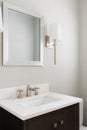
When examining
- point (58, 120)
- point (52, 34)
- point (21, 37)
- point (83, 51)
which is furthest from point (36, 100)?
point (83, 51)

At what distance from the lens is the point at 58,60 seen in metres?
2.11

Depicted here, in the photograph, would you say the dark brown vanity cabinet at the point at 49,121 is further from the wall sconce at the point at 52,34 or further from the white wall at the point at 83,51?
the white wall at the point at 83,51

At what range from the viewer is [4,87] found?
148 centimetres

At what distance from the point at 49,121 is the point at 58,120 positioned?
13 cm

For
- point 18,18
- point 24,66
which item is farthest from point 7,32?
point 24,66

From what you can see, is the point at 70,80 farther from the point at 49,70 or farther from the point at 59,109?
the point at 59,109

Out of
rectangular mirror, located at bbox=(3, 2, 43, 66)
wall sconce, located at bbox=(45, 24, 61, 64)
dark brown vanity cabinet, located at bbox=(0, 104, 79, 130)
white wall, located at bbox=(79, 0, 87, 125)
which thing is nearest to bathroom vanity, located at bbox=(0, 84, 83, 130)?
dark brown vanity cabinet, located at bbox=(0, 104, 79, 130)

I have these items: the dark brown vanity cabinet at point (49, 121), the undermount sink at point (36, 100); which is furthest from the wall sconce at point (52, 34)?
the dark brown vanity cabinet at point (49, 121)

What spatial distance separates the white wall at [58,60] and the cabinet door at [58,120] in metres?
0.59

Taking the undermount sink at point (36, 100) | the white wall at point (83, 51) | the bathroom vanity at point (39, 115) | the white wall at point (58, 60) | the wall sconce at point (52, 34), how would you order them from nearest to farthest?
the bathroom vanity at point (39, 115), the undermount sink at point (36, 100), the white wall at point (58, 60), the wall sconce at point (52, 34), the white wall at point (83, 51)

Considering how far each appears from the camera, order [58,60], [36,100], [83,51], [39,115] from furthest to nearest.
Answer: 1. [83,51]
2. [58,60]
3. [36,100]
4. [39,115]

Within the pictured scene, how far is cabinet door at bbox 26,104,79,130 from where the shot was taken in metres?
1.08

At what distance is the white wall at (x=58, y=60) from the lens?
1617mm

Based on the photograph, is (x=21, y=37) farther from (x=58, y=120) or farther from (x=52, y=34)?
(x=58, y=120)
